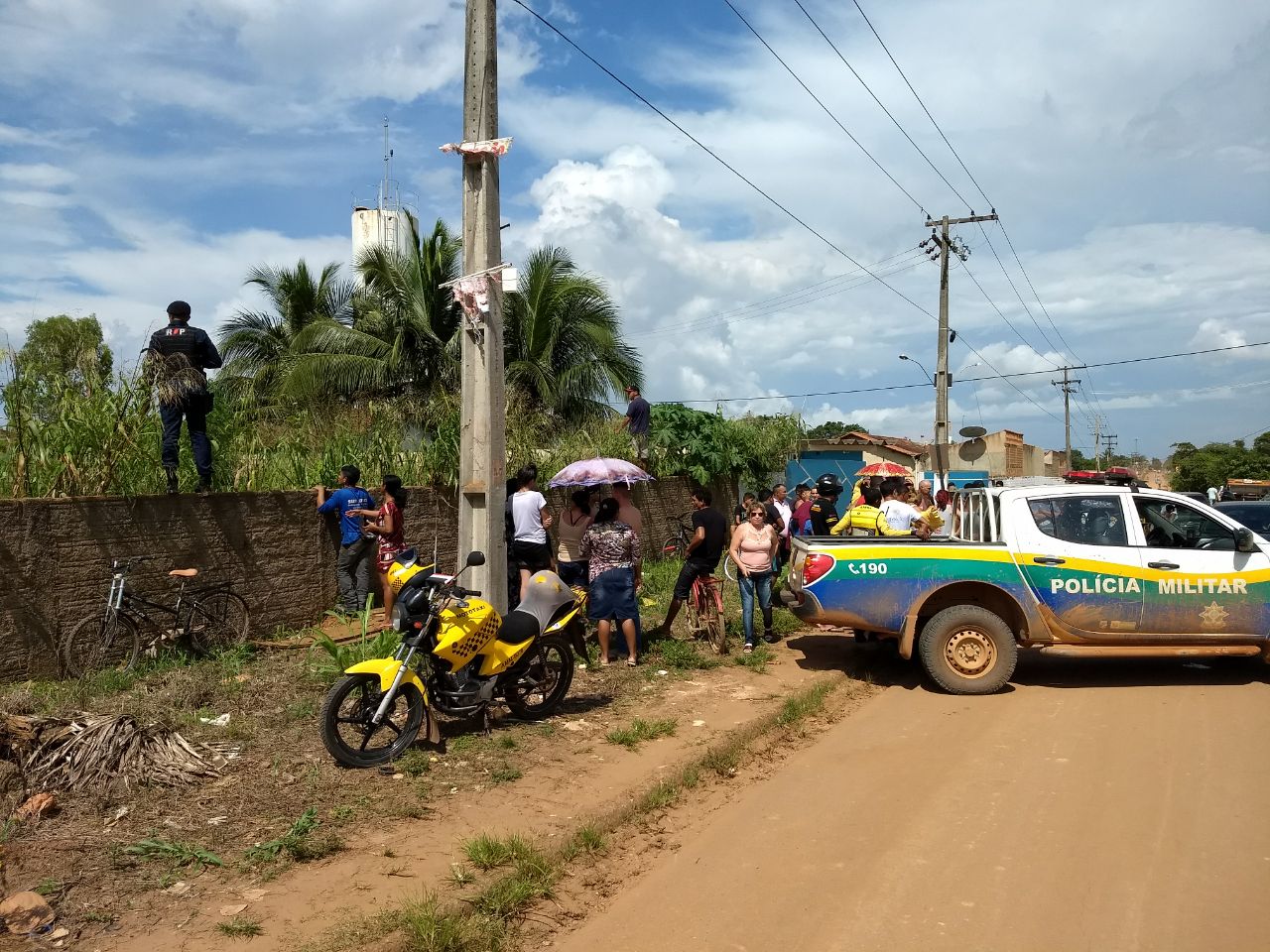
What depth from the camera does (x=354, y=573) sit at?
10.6m

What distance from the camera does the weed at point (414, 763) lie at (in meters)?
6.29

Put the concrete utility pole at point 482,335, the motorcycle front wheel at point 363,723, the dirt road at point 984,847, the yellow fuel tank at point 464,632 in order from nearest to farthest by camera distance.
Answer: the dirt road at point 984,847
the motorcycle front wheel at point 363,723
the yellow fuel tank at point 464,632
the concrete utility pole at point 482,335

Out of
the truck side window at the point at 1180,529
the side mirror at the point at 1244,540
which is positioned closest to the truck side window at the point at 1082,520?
the truck side window at the point at 1180,529

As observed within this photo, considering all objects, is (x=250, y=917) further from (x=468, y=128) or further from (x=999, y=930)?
(x=468, y=128)

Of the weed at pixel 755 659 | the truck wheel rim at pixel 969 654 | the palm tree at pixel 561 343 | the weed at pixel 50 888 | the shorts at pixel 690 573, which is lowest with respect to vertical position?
the weed at pixel 50 888

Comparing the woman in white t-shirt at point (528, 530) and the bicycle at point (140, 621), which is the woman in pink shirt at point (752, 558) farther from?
the bicycle at point (140, 621)

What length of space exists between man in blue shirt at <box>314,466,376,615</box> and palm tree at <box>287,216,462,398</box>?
11.3 meters

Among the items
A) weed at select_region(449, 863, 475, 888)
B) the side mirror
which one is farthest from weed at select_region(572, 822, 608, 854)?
the side mirror

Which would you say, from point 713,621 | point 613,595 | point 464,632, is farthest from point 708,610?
point 464,632

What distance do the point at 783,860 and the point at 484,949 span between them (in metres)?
1.71

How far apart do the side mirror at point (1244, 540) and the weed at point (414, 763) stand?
23.7ft

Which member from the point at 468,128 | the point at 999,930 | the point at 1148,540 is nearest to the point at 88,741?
the point at 999,930

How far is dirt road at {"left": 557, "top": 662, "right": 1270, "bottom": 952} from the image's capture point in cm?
436

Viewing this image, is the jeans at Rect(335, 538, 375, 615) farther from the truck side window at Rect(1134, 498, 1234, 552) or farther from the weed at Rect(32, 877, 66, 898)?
the truck side window at Rect(1134, 498, 1234, 552)
